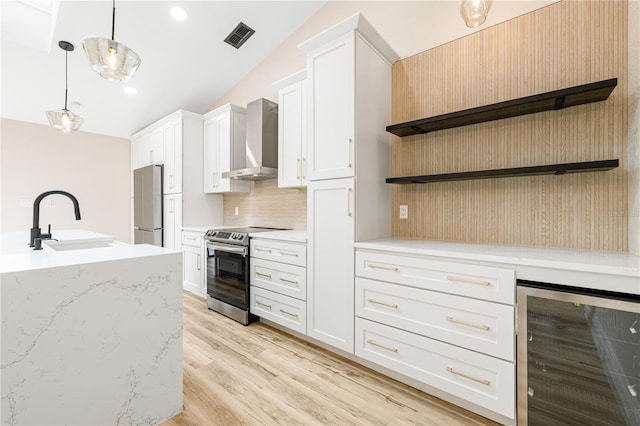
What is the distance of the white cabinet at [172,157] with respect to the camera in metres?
4.03

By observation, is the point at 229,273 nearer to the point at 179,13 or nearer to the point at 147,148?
the point at 179,13

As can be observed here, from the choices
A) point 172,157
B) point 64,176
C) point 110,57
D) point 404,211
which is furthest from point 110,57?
point 64,176

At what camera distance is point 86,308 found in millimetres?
1262

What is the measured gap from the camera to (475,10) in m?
1.57

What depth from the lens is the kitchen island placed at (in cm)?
112

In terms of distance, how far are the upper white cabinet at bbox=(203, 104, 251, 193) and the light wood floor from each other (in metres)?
2.10

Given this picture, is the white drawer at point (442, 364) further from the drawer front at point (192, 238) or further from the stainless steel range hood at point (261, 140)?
the drawer front at point (192, 238)

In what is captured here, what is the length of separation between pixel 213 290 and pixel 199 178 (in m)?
1.78

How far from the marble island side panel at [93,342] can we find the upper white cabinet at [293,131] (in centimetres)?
165

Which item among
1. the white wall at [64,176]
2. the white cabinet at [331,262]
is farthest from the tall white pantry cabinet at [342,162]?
the white wall at [64,176]

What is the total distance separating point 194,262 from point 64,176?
9.58 ft

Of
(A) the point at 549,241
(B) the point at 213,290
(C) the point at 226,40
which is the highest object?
(C) the point at 226,40

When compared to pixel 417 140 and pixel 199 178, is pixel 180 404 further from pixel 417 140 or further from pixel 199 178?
pixel 199 178

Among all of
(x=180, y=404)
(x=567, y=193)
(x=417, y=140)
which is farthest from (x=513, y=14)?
(x=180, y=404)
